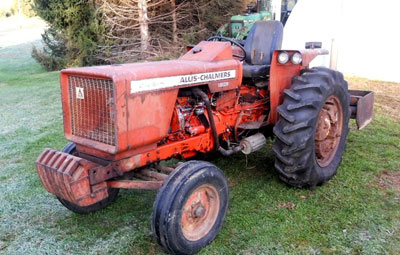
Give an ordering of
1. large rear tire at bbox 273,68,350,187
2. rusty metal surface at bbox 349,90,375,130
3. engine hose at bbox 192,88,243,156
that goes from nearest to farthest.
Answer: engine hose at bbox 192,88,243,156 → large rear tire at bbox 273,68,350,187 → rusty metal surface at bbox 349,90,375,130

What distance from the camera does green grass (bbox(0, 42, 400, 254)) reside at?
10.1 feet

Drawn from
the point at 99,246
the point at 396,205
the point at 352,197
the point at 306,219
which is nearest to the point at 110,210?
the point at 99,246

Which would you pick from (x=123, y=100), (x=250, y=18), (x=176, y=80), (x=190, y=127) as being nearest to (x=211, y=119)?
(x=190, y=127)

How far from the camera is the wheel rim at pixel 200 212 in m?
2.92

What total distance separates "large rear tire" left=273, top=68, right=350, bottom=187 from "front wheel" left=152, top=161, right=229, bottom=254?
0.87 m

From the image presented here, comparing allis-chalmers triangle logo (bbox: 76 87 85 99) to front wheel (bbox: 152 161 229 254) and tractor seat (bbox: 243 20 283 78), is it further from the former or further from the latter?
tractor seat (bbox: 243 20 283 78)

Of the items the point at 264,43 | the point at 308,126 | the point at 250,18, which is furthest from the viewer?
the point at 250,18

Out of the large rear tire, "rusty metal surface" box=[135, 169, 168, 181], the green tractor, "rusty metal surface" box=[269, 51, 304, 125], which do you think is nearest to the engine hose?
the large rear tire

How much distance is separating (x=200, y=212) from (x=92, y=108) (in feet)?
3.83

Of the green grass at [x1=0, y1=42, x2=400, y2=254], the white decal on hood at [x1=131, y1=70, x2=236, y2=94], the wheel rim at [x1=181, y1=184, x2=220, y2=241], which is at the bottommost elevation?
the green grass at [x1=0, y1=42, x2=400, y2=254]

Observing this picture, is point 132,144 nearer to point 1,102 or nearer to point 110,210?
point 110,210

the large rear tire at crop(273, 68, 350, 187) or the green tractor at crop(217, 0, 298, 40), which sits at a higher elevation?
the green tractor at crop(217, 0, 298, 40)

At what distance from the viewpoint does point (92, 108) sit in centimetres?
300

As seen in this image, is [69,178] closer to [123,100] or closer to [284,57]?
[123,100]
